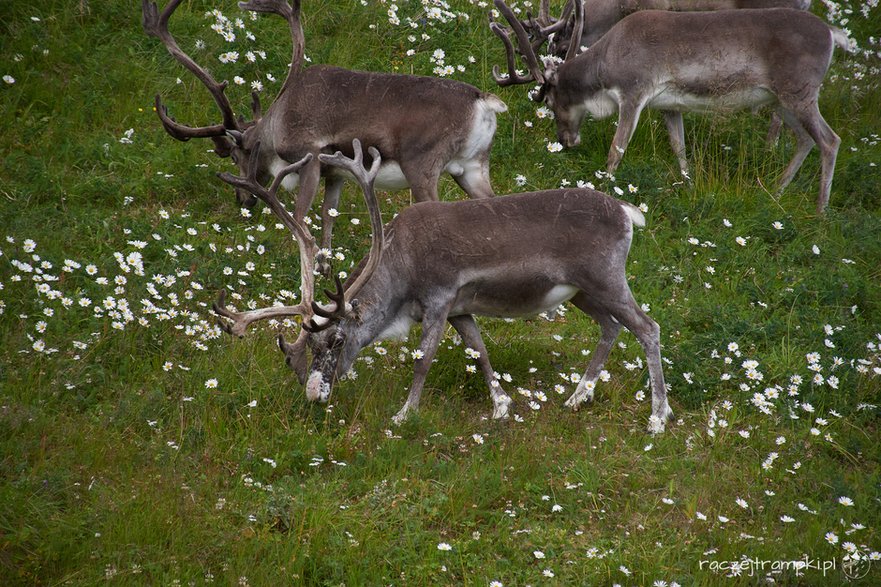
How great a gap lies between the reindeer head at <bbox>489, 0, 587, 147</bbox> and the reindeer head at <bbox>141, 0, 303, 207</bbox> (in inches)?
71.8

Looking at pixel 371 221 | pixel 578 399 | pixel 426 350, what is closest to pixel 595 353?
pixel 578 399

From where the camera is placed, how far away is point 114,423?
602cm

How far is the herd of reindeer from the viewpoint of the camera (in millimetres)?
6547

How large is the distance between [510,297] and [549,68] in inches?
160

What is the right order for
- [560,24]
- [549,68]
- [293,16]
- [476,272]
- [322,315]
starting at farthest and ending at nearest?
1. [560,24]
2. [549,68]
3. [293,16]
4. [476,272]
5. [322,315]

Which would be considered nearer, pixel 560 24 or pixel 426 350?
pixel 426 350

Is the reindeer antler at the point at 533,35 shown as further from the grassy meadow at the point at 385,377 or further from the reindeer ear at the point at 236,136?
the reindeer ear at the point at 236,136

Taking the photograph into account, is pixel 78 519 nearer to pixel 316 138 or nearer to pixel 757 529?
pixel 757 529

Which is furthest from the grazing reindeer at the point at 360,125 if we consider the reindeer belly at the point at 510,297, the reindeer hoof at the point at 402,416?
the reindeer hoof at the point at 402,416

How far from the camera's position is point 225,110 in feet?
28.1

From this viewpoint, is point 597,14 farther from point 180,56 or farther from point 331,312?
point 331,312

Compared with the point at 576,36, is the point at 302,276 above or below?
below

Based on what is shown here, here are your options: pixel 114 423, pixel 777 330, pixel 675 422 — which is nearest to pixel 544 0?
pixel 777 330

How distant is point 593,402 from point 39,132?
18.3ft
